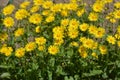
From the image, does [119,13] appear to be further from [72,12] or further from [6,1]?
[6,1]

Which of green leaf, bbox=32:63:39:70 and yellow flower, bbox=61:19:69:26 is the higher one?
→ yellow flower, bbox=61:19:69:26

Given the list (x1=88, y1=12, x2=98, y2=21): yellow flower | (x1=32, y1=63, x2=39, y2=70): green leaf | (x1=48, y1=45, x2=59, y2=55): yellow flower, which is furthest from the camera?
(x1=88, y1=12, x2=98, y2=21): yellow flower

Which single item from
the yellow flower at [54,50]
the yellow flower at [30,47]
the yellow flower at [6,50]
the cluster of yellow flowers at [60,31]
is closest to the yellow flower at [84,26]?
the cluster of yellow flowers at [60,31]

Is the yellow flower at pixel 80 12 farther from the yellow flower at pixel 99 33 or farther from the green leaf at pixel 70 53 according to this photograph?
the green leaf at pixel 70 53

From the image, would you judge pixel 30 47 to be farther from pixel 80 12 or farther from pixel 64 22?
pixel 80 12

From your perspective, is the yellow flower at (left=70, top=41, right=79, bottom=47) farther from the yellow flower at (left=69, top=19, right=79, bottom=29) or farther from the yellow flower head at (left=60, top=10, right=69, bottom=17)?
the yellow flower head at (left=60, top=10, right=69, bottom=17)

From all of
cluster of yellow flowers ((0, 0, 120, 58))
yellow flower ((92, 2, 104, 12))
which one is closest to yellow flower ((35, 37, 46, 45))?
cluster of yellow flowers ((0, 0, 120, 58))

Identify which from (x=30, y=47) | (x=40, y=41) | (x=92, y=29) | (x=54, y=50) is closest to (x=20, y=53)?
(x=30, y=47)

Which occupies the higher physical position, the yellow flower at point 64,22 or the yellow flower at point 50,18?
the yellow flower at point 50,18

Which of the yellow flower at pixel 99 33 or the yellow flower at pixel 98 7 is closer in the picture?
the yellow flower at pixel 99 33

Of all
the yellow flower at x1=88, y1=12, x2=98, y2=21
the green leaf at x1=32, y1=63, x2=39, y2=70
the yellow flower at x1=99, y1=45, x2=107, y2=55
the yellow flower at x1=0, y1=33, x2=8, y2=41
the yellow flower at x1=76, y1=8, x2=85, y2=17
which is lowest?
the green leaf at x1=32, y1=63, x2=39, y2=70

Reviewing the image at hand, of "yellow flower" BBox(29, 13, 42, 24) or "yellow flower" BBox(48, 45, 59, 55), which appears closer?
"yellow flower" BBox(48, 45, 59, 55)

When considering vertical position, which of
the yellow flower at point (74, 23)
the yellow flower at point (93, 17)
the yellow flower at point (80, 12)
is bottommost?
the yellow flower at point (74, 23)

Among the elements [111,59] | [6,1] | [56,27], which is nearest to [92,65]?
[111,59]
